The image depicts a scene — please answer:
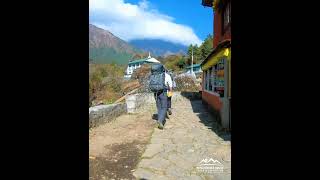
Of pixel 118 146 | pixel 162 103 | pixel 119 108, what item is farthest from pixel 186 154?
pixel 119 108

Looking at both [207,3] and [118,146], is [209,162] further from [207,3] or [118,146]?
[207,3]

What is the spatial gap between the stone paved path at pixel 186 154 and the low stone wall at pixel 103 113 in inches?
61.7

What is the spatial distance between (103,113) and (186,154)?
145 inches

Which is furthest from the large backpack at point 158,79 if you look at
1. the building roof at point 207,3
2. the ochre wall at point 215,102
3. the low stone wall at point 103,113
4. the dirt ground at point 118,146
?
the building roof at point 207,3

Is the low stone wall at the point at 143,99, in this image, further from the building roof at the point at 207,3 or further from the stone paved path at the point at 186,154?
the building roof at the point at 207,3

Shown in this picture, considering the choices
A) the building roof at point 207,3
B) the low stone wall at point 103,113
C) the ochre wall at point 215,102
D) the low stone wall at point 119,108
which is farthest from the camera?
the building roof at point 207,3

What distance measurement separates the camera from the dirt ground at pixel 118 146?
4.90 m

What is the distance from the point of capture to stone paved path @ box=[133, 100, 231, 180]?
491cm

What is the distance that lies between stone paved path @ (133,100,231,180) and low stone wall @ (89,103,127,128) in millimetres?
1566

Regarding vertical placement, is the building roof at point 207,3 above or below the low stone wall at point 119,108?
above
